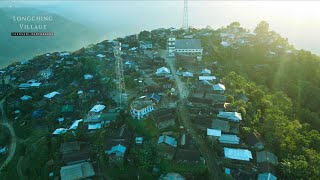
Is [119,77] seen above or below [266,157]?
above

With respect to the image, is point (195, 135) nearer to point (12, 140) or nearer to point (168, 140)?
point (168, 140)

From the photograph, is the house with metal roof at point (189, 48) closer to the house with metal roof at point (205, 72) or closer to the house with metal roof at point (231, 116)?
the house with metal roof at point (205, 72)

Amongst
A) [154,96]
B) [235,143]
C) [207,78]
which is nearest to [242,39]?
[207,78]

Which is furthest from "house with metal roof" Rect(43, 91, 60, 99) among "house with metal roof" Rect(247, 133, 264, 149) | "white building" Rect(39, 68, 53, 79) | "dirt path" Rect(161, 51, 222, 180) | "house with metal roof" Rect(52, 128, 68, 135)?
"house with metal roof" Rect(247, 133, 264, 149)

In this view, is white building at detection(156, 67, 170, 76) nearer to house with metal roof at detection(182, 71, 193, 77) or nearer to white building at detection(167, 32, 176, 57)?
house with metal roof at detection(182, 71, 193, 77)

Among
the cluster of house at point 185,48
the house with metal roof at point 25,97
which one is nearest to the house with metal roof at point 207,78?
the cluster of house at point 185,48

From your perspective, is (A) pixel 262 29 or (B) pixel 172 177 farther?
(A) pixel 262 29
